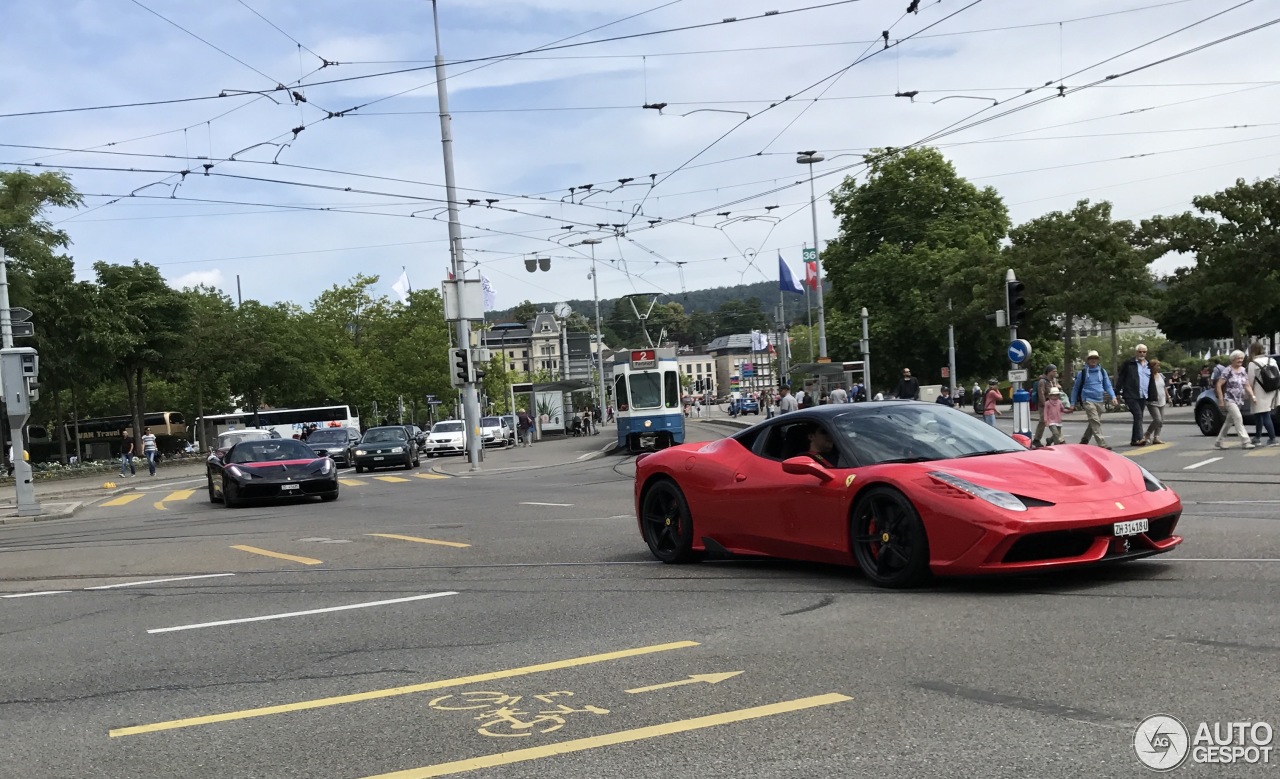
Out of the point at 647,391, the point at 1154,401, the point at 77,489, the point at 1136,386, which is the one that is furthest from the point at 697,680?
the point at 77,489

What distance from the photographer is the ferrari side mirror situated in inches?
339

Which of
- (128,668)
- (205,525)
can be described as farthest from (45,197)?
(128,668)

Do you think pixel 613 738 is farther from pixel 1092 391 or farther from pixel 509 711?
pixel 1092 391

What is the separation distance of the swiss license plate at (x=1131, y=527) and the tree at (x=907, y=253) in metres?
57.3

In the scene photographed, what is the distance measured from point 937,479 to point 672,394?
110 ft

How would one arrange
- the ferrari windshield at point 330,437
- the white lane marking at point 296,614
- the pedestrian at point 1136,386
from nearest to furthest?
the white lane marking at point 296,614, the pedestrian at point 1136,386, the ferrari windshield at point 330,437

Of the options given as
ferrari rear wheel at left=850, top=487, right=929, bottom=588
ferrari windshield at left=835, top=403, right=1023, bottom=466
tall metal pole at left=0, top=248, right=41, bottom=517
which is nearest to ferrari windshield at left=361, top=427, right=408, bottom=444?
tall metal pole at left=0, top=248, right=41, bottom=517

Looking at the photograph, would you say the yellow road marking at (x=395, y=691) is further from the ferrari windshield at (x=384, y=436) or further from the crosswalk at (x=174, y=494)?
the ferrari windshield at (x=384, y=436)

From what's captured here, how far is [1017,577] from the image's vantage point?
8.27 m

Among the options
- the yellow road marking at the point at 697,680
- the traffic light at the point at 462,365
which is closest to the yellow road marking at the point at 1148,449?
the yellow road marking at the point at 697,680

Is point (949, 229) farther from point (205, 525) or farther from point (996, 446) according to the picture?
point (996, 446)

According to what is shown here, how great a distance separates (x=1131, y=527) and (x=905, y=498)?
4.34 ft

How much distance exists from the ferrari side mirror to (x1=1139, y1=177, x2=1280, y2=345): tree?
3704 centimetres

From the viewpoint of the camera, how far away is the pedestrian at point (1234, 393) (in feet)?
66.5
